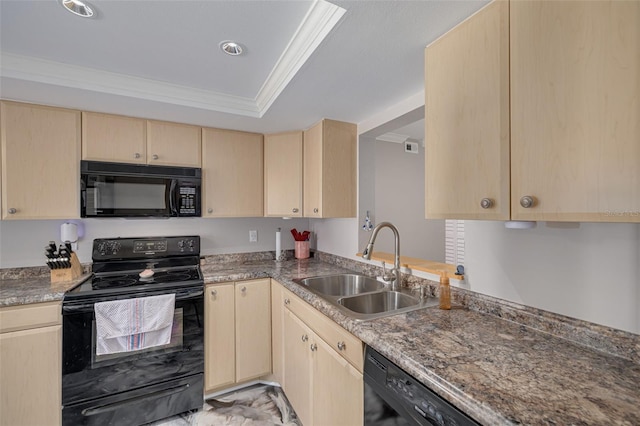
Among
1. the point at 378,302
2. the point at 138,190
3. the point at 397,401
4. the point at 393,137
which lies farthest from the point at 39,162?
the point at 393,137

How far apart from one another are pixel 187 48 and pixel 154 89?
0.53 metres

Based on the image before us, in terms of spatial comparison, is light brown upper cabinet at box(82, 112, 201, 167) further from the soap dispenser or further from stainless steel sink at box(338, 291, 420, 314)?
the soap dispenser

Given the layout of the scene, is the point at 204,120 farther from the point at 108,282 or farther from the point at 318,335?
the point at 318,335

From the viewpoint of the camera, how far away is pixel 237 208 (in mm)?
2467

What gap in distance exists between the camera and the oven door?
1.63m

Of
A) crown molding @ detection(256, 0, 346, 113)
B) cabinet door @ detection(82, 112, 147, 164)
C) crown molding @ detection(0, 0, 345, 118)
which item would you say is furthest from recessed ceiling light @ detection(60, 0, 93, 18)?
cabinet door @ detection(82, 112, 147, 164)

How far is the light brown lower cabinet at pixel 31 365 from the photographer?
1.52 metres

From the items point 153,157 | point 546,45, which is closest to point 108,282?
point 153,157

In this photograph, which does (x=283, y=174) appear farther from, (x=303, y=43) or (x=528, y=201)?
(x=528, y=201)

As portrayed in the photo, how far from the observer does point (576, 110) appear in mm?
738

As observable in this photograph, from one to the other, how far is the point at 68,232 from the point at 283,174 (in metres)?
1.68

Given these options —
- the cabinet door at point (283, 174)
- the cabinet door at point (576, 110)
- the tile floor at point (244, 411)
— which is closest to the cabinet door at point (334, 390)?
the tile floor at point (244, 411)

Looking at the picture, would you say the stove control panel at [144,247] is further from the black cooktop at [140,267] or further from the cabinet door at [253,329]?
the cabinet door at [253,329]

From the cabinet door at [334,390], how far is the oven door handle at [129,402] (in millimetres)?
1023
